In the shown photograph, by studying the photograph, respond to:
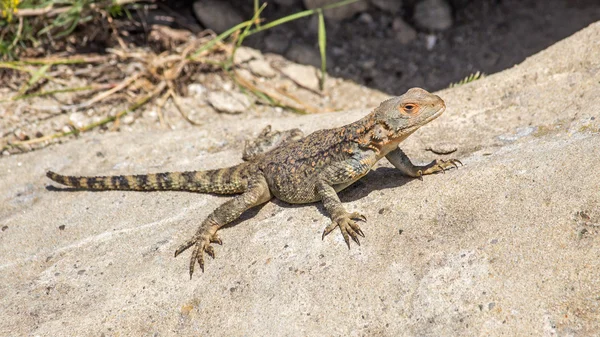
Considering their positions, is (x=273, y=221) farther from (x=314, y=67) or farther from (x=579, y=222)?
(x=314, y=67)

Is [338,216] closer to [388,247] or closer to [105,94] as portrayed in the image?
[388,247]

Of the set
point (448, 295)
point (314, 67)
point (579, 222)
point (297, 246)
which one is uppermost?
point (579, 222)

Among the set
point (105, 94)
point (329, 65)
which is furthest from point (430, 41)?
point (105, 94)

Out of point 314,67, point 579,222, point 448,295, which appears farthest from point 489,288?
point 314,67

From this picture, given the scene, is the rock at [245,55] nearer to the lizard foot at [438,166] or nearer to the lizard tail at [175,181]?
the lizard tail at [175,181]

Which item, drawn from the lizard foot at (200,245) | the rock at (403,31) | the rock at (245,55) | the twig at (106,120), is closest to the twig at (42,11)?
the twig at (106,120)

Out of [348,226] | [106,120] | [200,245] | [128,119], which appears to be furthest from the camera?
[128,119]
